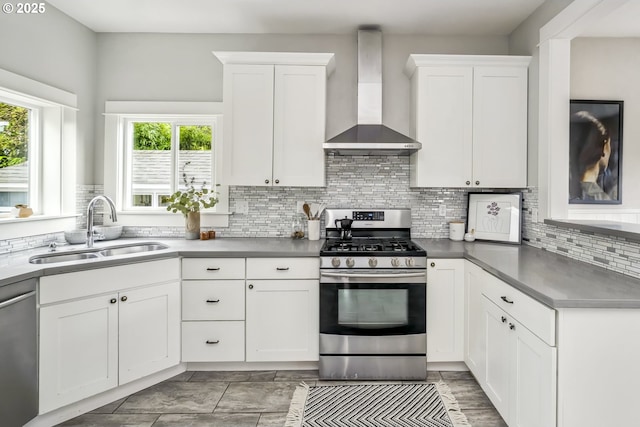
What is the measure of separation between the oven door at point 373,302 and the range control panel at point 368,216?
736 mm

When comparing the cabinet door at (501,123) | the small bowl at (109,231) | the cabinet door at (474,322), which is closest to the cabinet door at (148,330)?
the small bowl at (109,231)

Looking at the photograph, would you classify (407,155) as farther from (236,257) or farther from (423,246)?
(236,257)

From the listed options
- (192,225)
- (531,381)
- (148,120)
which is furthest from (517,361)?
(148,120)

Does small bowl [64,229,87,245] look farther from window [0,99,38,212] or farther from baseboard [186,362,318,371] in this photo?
baseboard [186,362,318,371]

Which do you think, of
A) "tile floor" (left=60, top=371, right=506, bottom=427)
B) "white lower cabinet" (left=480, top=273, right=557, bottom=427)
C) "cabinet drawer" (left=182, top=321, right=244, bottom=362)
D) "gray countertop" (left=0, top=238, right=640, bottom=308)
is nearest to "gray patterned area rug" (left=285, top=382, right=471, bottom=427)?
"tile floor" (left=60, top=371, right=506, bottom=427)

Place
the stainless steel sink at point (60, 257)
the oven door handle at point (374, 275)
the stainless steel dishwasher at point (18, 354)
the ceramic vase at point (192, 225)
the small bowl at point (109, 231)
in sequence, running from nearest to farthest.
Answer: the stainless steel dishwasher at point (18, 354) → the stainless steel sink at point (60, 257) → the oven door handle at point (374, 275) → the small bowl at point (109, 231) → the ceramic vase at point (192, 225)

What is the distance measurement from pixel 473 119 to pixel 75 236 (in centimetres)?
320

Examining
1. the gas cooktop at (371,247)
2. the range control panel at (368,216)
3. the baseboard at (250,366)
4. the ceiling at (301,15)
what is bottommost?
the baseboard at (250,366)

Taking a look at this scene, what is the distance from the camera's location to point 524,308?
5.77ft

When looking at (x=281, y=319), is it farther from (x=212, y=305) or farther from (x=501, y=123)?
(x=501, y=123)

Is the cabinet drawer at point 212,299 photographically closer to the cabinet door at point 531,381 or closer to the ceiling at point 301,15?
the cabinet door at point 531,381

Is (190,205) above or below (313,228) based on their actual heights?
above

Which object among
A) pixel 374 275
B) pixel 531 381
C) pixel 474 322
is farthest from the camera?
pixel 374 275

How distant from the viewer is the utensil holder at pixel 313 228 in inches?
125
